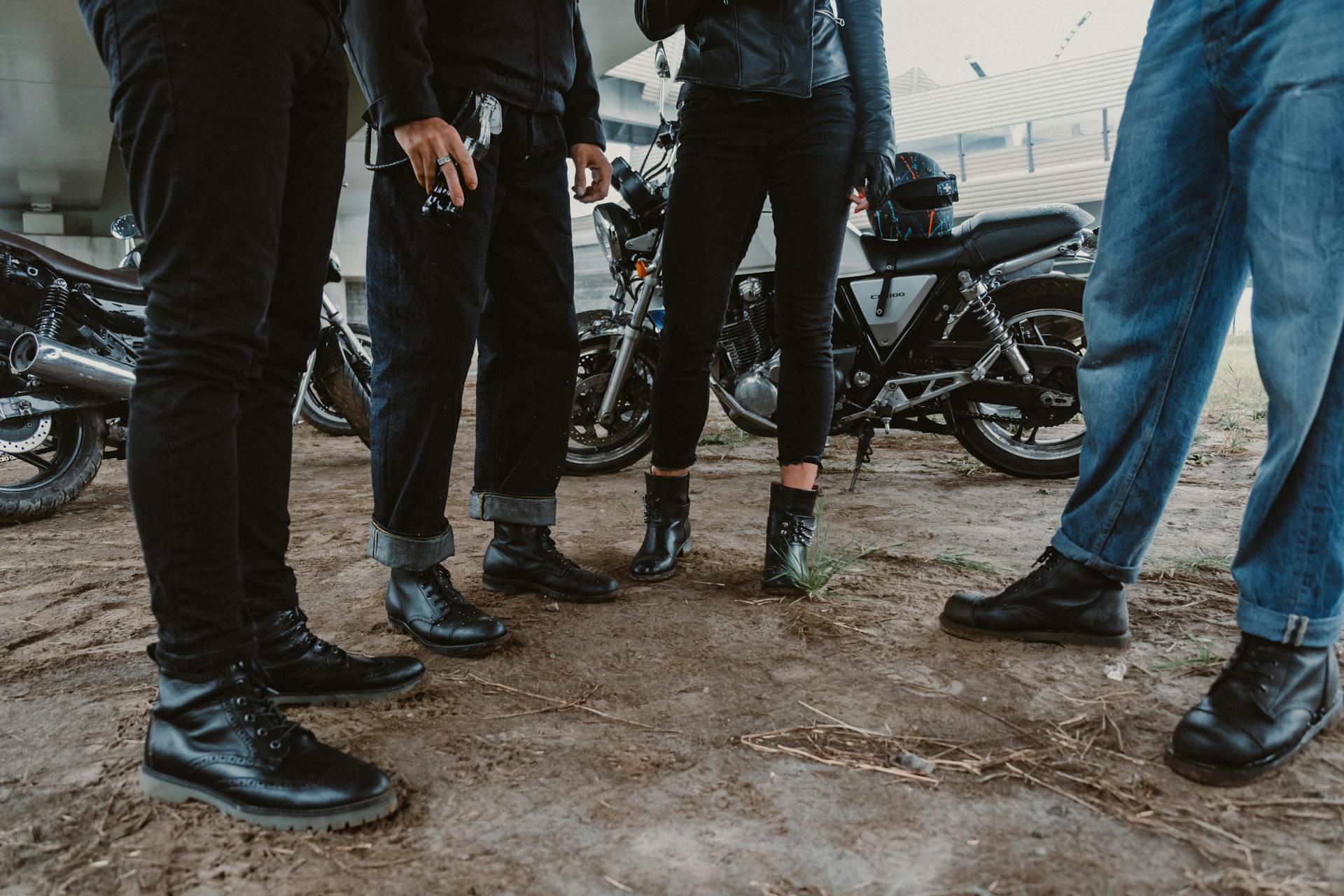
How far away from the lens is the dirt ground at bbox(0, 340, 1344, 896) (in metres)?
0.92

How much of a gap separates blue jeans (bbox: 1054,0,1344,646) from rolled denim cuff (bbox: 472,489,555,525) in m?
1.03

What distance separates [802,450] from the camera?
203 centimetres

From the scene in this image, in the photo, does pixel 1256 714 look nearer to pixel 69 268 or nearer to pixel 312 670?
pixel 312 670

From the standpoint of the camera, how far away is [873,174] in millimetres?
1953

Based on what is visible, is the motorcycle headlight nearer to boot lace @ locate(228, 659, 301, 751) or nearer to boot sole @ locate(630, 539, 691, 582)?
boot sole @ locate(630, 539, 691, 582)

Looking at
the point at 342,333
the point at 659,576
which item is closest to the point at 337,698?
the point at 659,576

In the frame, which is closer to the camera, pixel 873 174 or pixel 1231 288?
pixel 1231 288

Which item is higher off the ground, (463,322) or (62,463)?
(463,322)

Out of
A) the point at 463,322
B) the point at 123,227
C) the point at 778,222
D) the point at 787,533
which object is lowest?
the point at 787,533

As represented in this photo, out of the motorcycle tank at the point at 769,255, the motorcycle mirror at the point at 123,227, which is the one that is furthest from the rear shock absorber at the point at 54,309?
the motorcycle tank at the point at 769,255

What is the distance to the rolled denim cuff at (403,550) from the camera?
1596 millimetres

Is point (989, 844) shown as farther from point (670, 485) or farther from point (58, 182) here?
point (58, 182)

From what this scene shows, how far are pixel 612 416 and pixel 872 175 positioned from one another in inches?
74.2

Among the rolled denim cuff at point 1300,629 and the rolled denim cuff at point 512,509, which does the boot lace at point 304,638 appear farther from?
the rolled denim cuff at point 1300,629
